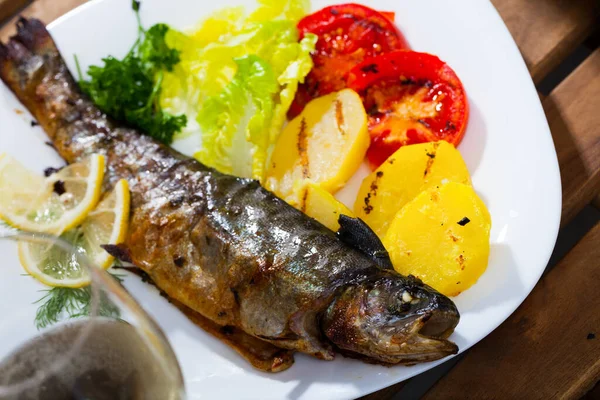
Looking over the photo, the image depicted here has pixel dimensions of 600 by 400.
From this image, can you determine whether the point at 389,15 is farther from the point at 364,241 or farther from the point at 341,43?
the point at 364,241

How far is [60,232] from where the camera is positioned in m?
2.75

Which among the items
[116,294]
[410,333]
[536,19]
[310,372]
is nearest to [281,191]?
[310,372]

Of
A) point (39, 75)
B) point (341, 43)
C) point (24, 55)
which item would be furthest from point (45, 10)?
point (341, 43)

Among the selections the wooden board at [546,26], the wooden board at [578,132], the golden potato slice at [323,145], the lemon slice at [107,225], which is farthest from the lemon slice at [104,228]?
the wooden board at [546,26]

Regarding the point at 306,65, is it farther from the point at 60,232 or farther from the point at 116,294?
the point at 116,294

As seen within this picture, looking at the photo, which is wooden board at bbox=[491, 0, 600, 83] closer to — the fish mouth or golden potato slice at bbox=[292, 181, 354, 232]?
golden potato slice at bbox=[292, 181, 354, 232]

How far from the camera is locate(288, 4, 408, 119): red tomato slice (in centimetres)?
305

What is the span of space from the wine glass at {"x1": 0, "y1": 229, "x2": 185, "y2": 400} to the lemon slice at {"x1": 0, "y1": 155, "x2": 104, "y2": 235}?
1.22 meters

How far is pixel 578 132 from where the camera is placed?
283 centimetres

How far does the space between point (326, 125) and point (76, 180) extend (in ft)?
3.91

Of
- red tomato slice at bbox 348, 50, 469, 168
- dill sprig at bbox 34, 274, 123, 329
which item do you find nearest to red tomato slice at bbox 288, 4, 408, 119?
red tomato slice at bbox 348, 50, 469, 168

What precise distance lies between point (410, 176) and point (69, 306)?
1494mm

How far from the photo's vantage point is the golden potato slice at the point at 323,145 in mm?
2717

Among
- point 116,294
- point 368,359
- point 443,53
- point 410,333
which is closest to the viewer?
point 116,294
